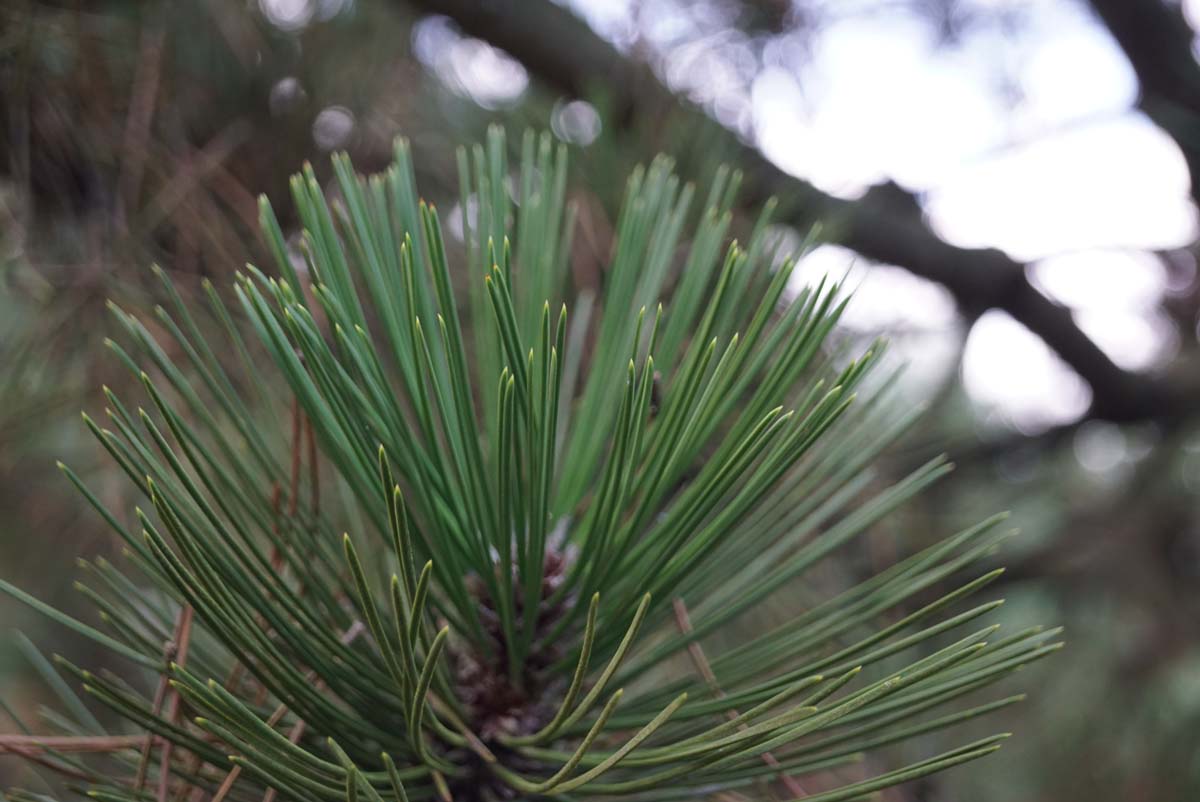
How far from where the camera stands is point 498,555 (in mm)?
267

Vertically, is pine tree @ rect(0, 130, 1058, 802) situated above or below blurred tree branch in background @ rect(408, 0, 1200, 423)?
below

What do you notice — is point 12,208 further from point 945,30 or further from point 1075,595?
point 1075,595

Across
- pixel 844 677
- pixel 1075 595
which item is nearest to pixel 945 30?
pixel 1075 595

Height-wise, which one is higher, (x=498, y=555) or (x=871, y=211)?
(x=871, y=211)

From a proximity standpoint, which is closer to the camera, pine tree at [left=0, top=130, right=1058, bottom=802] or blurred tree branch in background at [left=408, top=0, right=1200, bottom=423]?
pine tree at [left=0, top=130, right=1058, bottom=802]

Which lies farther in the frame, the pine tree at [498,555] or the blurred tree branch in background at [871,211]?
the blurred tree branch in background at [871,211]

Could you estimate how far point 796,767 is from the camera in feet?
0.83

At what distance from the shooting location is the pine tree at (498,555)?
7.9 inches

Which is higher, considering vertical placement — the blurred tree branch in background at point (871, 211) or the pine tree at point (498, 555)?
the blurred tree branch in background at point (871, 211)

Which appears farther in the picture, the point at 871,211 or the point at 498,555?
the point at 871,211

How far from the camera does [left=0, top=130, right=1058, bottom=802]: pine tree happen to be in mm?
202

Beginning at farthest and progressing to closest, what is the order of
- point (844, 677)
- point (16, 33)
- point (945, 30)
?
point (945, 30), point (16, 33), point (844, 677)

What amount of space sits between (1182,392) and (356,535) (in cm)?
91

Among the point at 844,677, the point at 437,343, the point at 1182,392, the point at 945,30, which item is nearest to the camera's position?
the point at 844,677
